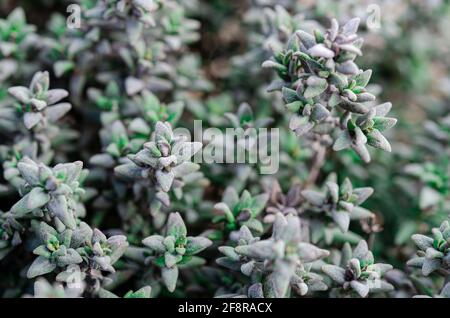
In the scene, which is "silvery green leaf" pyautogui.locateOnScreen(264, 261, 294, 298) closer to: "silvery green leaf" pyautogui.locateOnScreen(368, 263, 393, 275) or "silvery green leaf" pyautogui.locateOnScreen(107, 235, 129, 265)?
"silvery green leaf" pyautogui.locateOnScreen(368, 263, 393, 275)

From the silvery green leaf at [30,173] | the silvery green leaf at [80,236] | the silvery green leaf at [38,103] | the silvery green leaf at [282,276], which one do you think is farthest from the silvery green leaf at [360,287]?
the silvery green leaf at [38,103]

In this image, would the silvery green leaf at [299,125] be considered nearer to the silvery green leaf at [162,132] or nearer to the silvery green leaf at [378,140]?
the silvery green leaf at [378,140]

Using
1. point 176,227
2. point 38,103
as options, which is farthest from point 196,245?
point 38,103

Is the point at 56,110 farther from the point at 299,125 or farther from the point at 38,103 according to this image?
the point at 299,125

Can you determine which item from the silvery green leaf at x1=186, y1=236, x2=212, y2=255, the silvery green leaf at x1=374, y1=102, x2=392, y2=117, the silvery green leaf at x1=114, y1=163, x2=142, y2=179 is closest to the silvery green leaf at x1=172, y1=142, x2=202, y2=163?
the silvery green leaf at x1=114, y1=163, x2=142, y2=179
